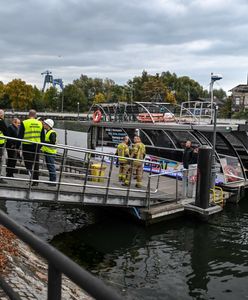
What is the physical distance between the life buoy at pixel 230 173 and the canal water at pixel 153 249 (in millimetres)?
1769

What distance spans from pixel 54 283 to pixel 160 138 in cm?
1656

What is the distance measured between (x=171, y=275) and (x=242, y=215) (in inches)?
255

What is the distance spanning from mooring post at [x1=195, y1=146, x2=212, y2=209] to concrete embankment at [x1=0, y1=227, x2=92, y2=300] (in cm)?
667

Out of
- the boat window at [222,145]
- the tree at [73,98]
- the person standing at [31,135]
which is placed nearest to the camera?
the person standing at [31,135]

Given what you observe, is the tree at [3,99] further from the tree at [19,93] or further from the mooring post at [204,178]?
the mooring post at [204,178]

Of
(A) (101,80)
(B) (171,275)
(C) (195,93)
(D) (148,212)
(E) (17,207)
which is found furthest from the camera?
(A) (101,80)

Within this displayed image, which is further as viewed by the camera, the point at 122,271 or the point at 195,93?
the point at 195,93

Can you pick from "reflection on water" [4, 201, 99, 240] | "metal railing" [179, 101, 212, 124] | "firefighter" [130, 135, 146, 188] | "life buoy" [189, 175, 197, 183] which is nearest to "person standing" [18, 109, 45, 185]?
"reflection on water" [4, 201, 99, 240]

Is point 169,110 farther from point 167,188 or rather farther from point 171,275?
point 171,275

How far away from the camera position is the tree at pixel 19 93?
104 m

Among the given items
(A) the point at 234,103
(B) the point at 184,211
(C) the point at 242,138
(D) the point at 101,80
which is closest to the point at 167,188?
(B) the point at 184,211

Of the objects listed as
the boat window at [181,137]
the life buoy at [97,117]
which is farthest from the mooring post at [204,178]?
the life buoy at [97,117]

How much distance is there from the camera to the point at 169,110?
19.9m

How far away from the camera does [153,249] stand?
10391 mm
